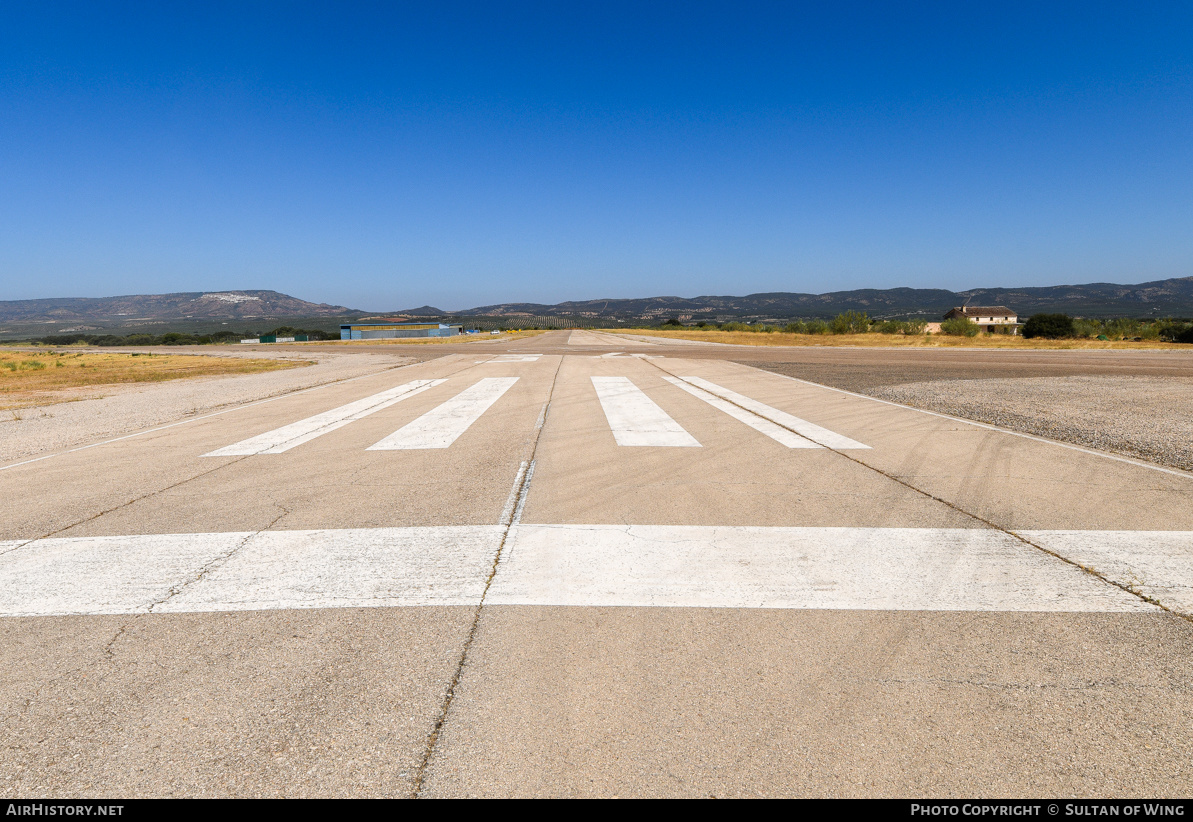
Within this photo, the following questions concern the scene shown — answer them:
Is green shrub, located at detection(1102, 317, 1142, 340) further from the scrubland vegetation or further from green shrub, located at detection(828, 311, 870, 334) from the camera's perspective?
green shrub, located at detection(828, 311, 870, 334)

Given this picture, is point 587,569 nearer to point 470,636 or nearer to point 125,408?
point 470,636

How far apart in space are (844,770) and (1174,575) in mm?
2878

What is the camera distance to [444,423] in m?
8.89

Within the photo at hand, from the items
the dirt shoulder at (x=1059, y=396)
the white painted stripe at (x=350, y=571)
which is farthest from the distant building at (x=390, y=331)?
the white painted stripe at (x=350, y=571)

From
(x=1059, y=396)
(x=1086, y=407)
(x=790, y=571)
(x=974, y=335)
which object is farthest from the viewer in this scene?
(x=974, y=335)

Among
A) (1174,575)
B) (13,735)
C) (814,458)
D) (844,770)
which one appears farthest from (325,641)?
(814,458)

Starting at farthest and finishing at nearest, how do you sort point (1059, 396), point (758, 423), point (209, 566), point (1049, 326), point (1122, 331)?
point (1049, 326) < point (1122, 331) < point (1059, 396) < point (758, 423) < point (209, 566)

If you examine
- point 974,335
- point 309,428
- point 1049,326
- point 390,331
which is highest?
point 390,331

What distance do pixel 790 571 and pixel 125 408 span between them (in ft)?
41.7

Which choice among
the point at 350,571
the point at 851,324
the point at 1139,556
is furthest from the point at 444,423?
the point at 851,324

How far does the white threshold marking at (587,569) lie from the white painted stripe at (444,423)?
3.08m

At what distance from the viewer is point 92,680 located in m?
2.56

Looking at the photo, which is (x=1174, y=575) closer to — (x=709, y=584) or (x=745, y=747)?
(x=709, y=584)

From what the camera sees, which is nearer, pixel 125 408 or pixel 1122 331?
pixel 125 408
